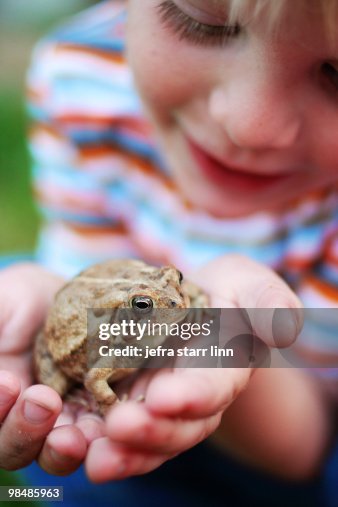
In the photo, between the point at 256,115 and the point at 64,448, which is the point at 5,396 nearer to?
the point at 64,448

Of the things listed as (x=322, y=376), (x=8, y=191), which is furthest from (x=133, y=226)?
(x=8, y=191)

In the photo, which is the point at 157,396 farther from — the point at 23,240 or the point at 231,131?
the point at 23,240

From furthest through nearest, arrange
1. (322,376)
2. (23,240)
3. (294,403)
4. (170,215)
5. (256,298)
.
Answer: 1. (23,240)
2. (170,215)
3. (322,376)
4. (294,403)
5. (256,298)

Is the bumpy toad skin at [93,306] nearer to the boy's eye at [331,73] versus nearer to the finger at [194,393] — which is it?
the finger at [194,393]

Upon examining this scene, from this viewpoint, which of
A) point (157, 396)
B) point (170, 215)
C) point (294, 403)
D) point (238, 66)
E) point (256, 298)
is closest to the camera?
point (157, 396)

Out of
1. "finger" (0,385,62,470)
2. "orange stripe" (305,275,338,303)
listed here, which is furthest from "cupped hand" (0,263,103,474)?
"orange stripe" (305,275,338,303)
